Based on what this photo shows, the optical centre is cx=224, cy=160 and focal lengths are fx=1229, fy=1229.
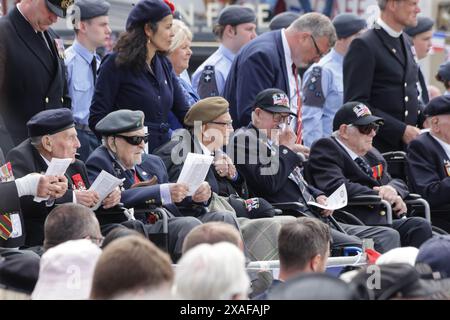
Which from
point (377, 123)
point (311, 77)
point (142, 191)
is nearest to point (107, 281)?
point (142, 191)

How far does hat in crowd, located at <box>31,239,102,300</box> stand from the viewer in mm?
5367

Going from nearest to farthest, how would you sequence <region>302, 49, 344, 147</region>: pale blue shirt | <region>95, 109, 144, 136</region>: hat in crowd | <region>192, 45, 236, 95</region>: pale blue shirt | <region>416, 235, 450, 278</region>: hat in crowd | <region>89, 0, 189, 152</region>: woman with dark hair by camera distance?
<region>416, 235, 450, 278</region>: hat in crowd, <region>95, 109, 144, 136</region>: hat in crowd, <region>89, 0, 189, 152</region>: woman with dark hair, <region>192, 45, 236, 95</region>: pale blue shirt, <region>302, 49, 344, 147</region>: pale blue shirt

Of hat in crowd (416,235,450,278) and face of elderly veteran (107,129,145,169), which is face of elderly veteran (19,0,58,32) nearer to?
face of elderly veteran (107,129,145,169)

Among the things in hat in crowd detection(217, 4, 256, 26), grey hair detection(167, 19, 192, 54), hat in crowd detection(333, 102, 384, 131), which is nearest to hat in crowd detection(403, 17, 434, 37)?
hat in crowd detection(217, 4, 256, 26)

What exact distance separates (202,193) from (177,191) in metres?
0.28

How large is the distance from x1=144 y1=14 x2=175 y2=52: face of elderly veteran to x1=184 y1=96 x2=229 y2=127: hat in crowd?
497 mm

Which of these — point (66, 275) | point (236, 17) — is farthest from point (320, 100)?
point (66, 275)

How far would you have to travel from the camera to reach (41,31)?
8.28m

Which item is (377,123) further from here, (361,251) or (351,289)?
(351,289)

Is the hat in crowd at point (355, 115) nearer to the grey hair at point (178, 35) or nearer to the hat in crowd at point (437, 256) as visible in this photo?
the grey hair at point (178, 35)

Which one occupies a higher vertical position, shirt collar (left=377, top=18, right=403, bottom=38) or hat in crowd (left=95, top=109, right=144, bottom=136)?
hat in crowd (left=95, top=109, right=144, bottom=136)

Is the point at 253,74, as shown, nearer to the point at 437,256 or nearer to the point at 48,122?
the point at 48,122

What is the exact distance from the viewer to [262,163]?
29.1 feet

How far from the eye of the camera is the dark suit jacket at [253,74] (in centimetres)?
953
